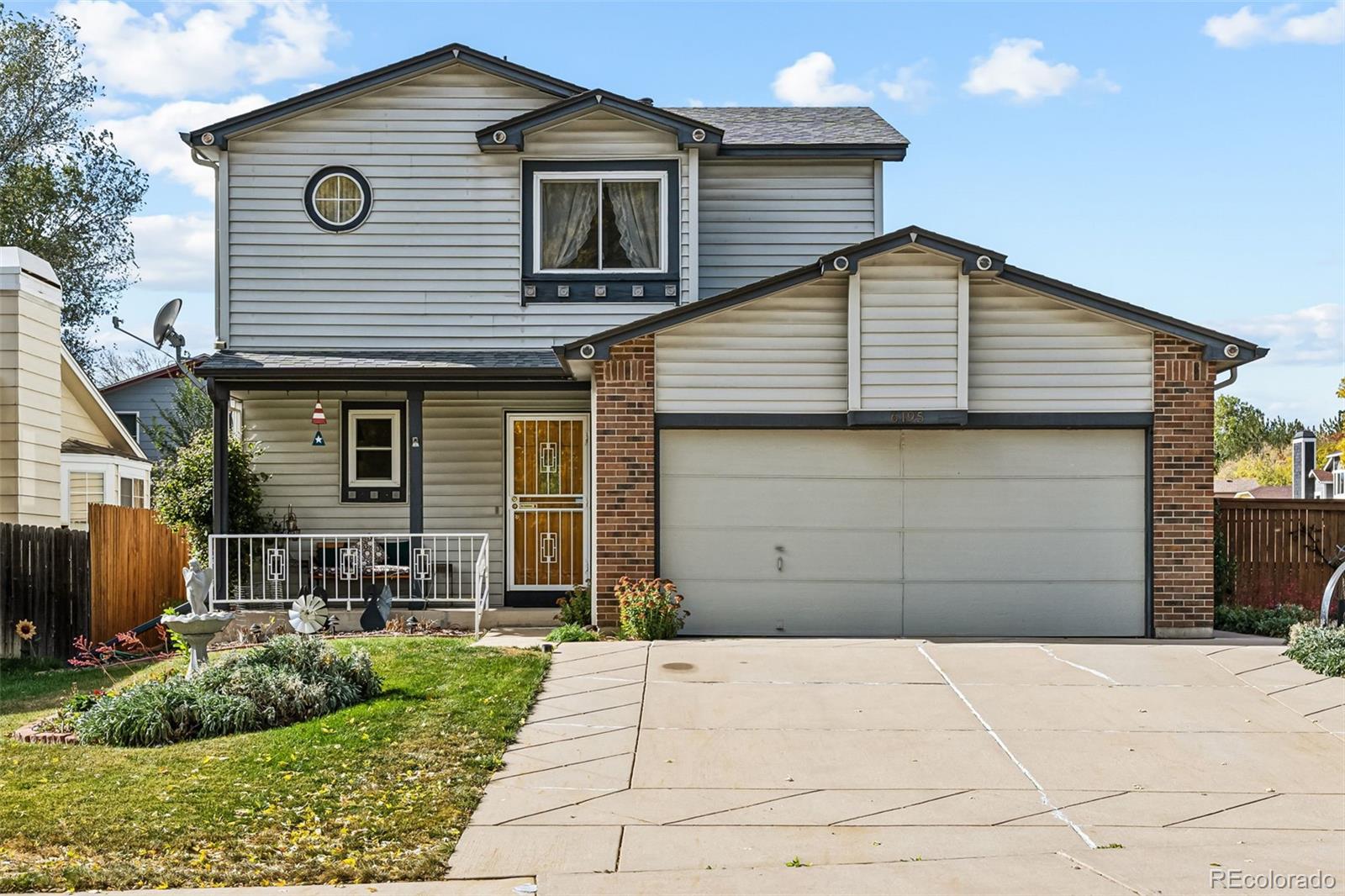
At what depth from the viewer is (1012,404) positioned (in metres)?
13.4

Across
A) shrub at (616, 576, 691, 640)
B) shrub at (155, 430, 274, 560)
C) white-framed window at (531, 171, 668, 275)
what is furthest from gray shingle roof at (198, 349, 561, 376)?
shrub at (616, 576, 691, 640)

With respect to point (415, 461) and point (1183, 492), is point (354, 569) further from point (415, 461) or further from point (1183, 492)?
point (1183, 492)

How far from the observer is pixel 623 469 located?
1345 centimetres

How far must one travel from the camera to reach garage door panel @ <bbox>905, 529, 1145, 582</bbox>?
13.5 m

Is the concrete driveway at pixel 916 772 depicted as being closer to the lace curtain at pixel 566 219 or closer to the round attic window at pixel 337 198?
the lace curtain at pixel 566 219

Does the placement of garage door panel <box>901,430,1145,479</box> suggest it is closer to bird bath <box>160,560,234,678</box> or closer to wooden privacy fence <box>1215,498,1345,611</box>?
wooden privacy fence <box>1215,498,1345,611</box>

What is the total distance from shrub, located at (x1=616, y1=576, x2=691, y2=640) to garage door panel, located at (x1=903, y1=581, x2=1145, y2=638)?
96.9 inches

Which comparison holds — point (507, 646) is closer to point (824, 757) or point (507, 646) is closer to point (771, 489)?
point (771, 489)

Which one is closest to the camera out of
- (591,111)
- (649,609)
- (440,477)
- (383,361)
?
(649,609)

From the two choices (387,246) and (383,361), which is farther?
(387,246)

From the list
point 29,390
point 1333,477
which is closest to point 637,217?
point 29,390

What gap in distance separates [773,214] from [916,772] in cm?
977

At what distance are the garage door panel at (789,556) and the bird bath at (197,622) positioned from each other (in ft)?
15.2

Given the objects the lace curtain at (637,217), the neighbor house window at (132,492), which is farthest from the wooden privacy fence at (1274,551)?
the neighbor house window at (132,492)
